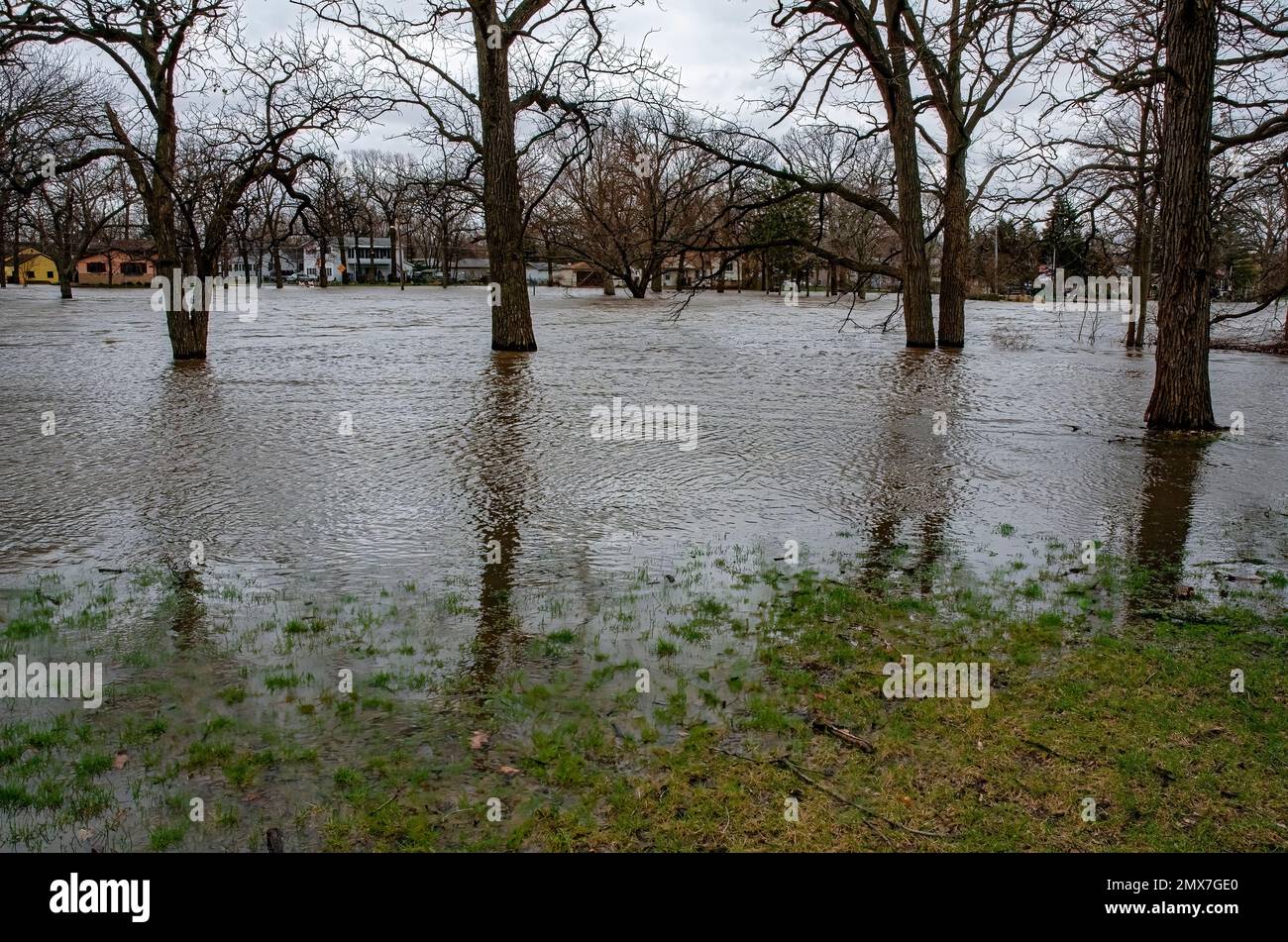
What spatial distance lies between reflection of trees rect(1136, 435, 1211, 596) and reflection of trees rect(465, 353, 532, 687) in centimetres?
448

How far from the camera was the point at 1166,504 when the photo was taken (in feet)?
30.6

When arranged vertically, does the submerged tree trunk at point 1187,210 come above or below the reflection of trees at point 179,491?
above

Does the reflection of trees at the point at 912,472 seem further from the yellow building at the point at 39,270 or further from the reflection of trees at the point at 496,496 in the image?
the yellow building at the point at 39,270

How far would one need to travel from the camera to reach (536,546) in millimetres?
7789

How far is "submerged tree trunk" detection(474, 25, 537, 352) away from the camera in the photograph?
70.5 ft

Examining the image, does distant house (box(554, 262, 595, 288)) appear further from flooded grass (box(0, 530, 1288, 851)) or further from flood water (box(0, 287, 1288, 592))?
flooded grass (box(0, 530, 1288, 851))

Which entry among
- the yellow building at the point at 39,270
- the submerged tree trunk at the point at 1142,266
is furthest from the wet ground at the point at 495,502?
the yellow building at the point at 39,270

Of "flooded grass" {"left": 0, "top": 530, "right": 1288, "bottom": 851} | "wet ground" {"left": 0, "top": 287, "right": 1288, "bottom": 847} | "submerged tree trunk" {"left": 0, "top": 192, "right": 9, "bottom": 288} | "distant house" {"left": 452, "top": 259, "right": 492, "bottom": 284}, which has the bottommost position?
"flooded grass" {"left": 0, "top": 530, "right": 1288, "bottom": 851}

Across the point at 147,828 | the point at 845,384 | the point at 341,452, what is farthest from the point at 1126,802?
the point at 845,384

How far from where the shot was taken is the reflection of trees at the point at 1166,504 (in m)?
7.31

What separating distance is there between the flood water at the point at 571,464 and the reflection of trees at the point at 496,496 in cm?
6

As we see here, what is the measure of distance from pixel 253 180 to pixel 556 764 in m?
18.0

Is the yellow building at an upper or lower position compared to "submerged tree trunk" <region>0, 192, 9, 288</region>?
upper

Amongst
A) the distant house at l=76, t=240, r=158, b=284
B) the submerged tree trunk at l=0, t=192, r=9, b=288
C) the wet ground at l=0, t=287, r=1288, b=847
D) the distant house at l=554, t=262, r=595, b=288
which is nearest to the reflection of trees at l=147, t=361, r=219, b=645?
the wet ground at l=0, t=287, r=1288, b=847
